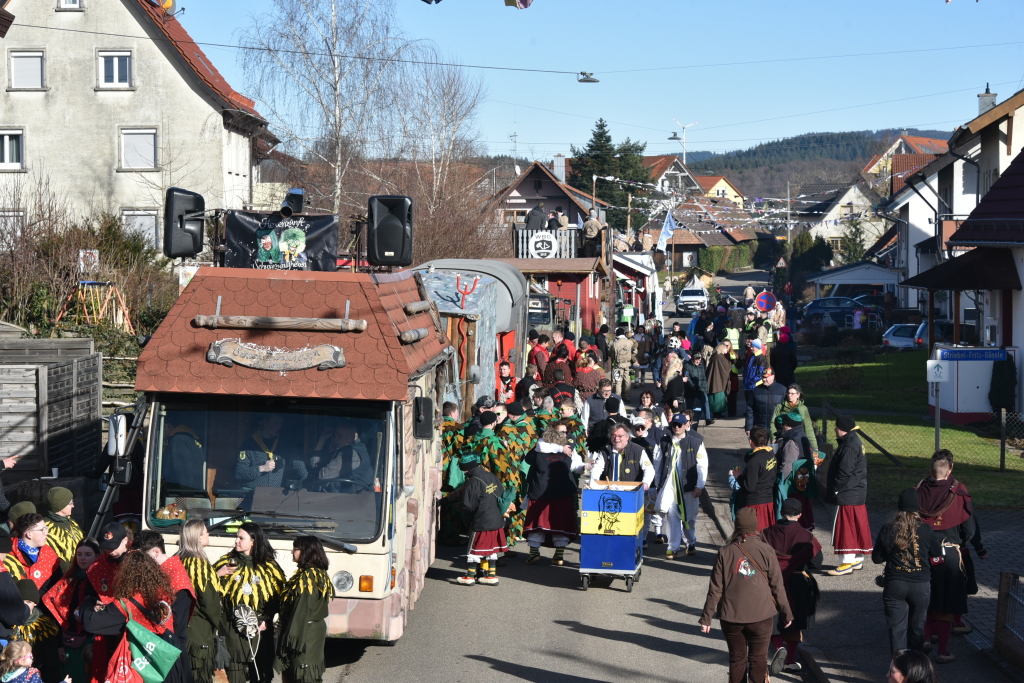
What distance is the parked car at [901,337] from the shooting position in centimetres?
3991

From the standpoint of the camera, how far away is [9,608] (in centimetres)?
688

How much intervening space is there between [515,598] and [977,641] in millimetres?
4376

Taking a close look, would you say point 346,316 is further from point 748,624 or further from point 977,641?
point 977,641

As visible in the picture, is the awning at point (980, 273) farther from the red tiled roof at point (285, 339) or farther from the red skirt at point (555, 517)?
the red tiled roof at point (285, 339)

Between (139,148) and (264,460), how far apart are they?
31.4m

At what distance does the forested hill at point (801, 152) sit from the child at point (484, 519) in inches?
6706

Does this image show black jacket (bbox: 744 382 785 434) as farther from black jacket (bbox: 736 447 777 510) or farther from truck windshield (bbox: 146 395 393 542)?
truck windshield (bbox: 146 395 393 542)

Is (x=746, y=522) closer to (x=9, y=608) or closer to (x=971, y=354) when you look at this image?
(x=9, y=608)

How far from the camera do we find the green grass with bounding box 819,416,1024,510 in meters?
15.2

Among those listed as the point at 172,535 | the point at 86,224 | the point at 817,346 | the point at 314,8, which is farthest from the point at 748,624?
the point at 817,346

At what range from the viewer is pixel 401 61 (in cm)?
3478

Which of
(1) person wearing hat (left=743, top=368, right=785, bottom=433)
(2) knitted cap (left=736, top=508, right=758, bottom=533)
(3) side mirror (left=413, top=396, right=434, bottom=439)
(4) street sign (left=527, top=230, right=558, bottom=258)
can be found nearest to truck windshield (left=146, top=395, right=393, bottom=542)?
(3) side mirror (left=413, top=396, right=434, bottom=439)

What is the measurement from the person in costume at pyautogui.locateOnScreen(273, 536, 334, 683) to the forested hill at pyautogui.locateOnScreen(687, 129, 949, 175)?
174590mm

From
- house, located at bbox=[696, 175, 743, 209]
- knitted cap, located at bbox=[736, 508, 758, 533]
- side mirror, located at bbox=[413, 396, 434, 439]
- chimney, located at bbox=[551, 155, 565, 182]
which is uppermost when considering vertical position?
house, located at bbox=[696, 175, 743, 209]
